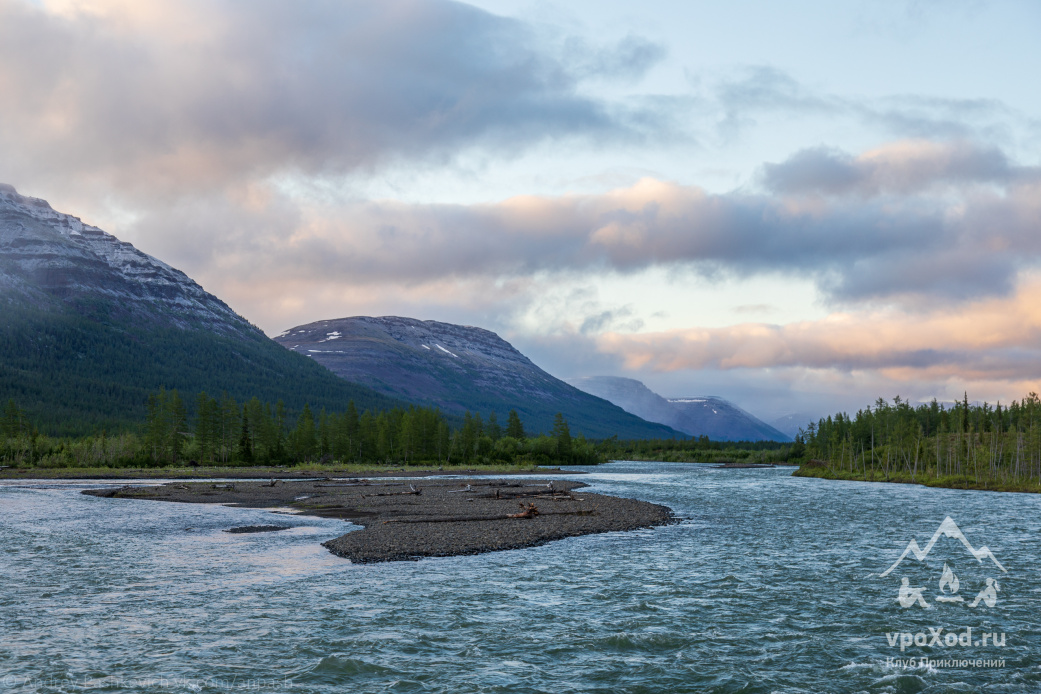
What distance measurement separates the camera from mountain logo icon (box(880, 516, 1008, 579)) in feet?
131

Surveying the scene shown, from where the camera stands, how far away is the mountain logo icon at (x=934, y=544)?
40034 mm

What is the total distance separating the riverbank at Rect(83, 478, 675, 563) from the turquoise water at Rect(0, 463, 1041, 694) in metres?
2.84

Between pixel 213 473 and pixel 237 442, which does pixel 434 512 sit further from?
pixel 237 442

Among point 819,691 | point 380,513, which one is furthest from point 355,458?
point 819,691

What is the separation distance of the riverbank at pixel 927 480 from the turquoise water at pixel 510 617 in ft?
Result: 288

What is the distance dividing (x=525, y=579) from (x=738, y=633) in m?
12.0

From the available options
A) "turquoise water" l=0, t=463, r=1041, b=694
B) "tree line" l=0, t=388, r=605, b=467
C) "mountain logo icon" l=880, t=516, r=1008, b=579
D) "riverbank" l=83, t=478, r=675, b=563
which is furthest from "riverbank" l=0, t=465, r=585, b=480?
"mountain logo icon" l=880, t=516, r=1008, b=579

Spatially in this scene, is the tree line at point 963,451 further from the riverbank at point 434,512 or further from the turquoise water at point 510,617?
the turquoise water at point 510,617

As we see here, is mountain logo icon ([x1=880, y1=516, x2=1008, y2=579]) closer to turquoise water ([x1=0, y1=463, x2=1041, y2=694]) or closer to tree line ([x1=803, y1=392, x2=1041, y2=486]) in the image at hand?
turquoise water ([x1=0, y1=463, x2=1041, y2=694])

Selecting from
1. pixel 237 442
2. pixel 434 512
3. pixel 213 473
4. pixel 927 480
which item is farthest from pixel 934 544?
pixel 237 442

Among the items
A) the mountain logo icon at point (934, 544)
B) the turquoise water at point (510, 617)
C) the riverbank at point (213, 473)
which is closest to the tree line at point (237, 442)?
the riverbank at point (213, 473)

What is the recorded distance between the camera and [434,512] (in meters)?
64.3

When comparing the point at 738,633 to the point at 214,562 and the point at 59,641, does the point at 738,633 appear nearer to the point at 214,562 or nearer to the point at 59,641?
the point at 59,641

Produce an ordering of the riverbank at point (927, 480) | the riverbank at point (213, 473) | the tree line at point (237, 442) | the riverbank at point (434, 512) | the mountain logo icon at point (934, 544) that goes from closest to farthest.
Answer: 1. the mountain logo icon at point (934, 544)
2. the riverbank at point (434, 512)
3. the riverbank at point (927, 480)
4. the riverbank at point (213, 473)
5. the tree line at point (237, 442)
